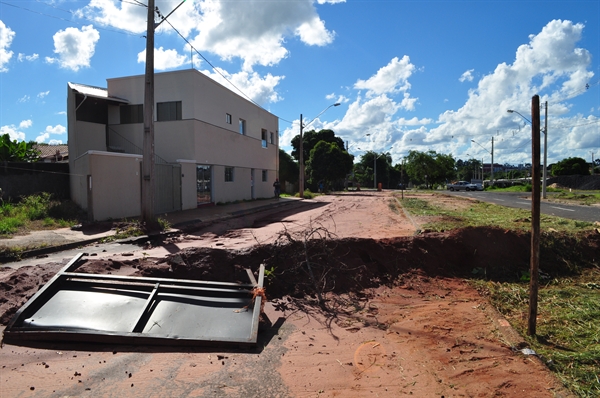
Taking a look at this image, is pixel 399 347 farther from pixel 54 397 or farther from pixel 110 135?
pixel 110 135

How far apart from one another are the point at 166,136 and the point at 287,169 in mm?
26370

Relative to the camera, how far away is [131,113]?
832 inches

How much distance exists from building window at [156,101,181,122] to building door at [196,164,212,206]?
279cm

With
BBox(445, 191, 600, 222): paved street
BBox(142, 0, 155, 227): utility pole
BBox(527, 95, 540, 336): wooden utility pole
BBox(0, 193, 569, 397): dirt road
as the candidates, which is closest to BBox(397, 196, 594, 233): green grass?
BBox(445, 191, 600, 222): paved street

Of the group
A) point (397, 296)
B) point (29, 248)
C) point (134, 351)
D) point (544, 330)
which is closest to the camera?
point (134, 351)

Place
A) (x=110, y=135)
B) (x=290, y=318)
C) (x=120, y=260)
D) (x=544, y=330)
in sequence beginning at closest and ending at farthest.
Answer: (x=544, y=330), (x=290, y=318), (x=120, y=260), (x=110, y=135)

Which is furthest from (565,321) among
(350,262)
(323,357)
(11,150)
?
(11,150)

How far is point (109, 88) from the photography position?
70.5ft

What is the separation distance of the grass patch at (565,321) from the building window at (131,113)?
63.0ft

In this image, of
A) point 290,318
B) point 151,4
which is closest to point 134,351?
point 290,318

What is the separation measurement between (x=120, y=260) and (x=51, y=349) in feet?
8.95

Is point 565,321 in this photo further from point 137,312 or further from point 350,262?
point 137,312

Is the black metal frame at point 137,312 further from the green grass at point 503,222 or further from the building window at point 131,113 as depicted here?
the building window at point 131,113

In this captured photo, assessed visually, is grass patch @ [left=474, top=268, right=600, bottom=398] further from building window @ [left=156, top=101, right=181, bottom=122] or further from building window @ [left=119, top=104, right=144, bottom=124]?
building window @ [left=119, top=104, right=144, bottom=124]
